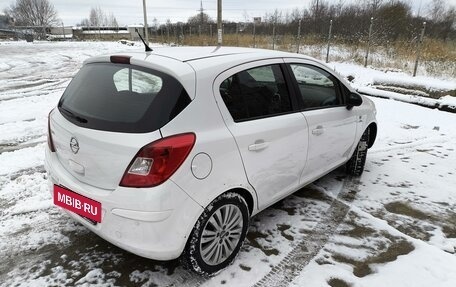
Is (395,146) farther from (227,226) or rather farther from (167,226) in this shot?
(167,226)

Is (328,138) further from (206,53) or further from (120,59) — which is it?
(120,59)

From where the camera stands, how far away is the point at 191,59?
262cm

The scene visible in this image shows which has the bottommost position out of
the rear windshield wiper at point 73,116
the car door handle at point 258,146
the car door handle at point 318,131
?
the car door handle at point 318,131

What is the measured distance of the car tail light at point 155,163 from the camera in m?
2.14

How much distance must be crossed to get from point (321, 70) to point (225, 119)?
5.64ft

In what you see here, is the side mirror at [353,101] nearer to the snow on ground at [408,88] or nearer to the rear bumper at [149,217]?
the rear bumper at [149,217]

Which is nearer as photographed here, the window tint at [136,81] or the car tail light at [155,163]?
the car tail light at [155,163]

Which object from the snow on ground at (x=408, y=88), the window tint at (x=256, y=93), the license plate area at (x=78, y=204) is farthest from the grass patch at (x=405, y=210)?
the snow on ground at (x=408, y=88)

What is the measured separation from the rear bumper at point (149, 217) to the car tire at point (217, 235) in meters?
0.11

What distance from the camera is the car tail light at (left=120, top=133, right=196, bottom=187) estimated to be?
2145mm

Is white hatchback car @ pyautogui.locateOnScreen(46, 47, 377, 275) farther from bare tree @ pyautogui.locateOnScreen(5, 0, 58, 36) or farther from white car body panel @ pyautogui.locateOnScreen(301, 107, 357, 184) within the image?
bare tree @ pyautogui.locateOnScreen(5, 0, 58, 36)

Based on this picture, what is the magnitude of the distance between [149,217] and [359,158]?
3189mm

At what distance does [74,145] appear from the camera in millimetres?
2469

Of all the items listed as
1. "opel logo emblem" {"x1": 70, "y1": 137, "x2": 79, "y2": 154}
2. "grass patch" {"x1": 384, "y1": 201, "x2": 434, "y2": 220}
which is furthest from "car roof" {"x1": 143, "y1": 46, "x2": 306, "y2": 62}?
"grass patch" {"x1": 384, "y1": 201, "x2": 434, "y2": 220}
